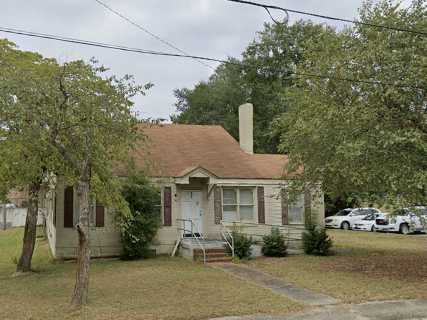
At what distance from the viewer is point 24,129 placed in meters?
10.6

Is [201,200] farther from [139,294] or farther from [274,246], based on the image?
[139,294]

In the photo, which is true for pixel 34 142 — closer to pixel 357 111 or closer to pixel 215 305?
pixel 215 305

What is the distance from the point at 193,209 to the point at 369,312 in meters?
11.2

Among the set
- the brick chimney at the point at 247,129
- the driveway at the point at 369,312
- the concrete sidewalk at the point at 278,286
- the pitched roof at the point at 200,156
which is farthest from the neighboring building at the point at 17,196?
the brick chimney at the point at 247,129

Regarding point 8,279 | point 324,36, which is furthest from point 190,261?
point 324,36

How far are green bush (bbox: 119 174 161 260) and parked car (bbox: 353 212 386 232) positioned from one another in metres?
18.1

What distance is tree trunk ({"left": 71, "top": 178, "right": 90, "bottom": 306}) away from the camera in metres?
9.62

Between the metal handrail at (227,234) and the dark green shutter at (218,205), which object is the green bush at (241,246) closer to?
the metal handrail at (227,234)

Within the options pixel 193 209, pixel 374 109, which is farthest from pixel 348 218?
pixel 374 109

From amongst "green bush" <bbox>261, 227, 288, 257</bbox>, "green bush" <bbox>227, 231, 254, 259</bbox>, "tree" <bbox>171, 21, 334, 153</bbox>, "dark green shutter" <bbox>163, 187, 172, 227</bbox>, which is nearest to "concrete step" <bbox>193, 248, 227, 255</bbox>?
"green bush" <bbox>227, 231, 254, 259</bbox>

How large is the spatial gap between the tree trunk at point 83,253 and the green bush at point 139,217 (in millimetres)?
6533

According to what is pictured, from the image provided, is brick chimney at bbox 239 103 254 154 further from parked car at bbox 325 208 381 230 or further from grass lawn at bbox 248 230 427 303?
parked car at bbox 325 208 381 230

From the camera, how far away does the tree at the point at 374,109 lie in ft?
39.6

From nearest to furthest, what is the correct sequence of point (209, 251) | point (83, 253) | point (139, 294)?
point (83, 253)
point (139, 294)
point (209, 251)
